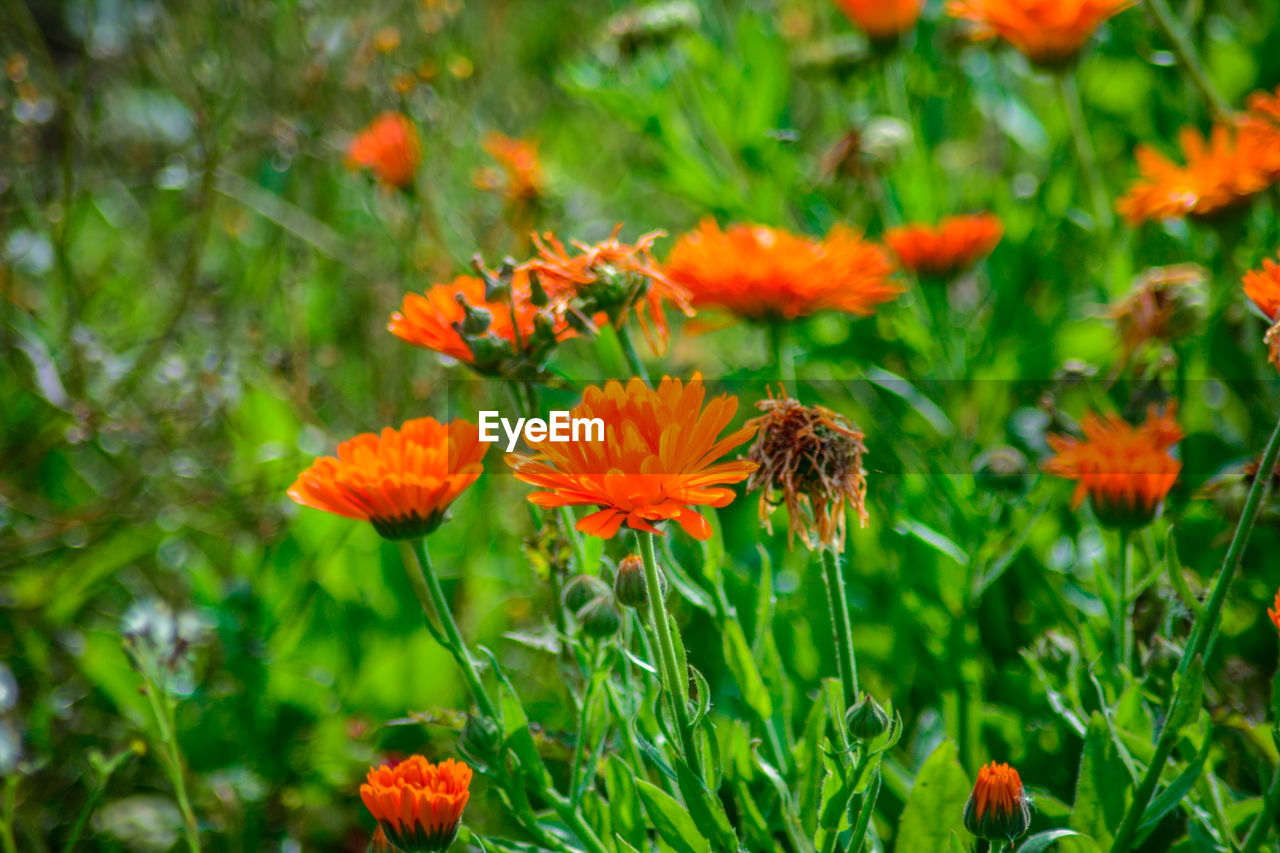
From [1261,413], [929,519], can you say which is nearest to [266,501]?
[929,519]

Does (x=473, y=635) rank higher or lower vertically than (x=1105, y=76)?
lower

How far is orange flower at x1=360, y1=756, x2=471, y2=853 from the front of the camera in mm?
725

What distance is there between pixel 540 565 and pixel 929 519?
1.78ft

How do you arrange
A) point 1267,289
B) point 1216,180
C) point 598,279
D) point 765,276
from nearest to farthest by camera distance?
point 1267,289 < point 598,279 < point 765,276 < point 1216,180

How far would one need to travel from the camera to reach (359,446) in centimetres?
82

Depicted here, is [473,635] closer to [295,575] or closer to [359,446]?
[295,575]

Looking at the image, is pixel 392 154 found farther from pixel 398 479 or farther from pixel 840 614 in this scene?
pixel 840 614

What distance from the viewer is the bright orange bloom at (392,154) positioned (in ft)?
5.27

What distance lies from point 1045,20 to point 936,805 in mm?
1045

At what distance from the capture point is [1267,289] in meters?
0.79

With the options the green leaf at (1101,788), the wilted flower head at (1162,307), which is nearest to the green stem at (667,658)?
the green leaf at (1101,788)

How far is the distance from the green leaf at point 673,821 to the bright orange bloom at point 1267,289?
539 millimetres

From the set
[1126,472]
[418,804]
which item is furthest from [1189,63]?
[418,804]

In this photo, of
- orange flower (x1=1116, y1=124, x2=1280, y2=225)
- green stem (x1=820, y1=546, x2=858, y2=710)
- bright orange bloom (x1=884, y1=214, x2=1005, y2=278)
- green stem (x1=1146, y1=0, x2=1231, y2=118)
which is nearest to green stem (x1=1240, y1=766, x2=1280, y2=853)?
green stem (x1=820, y1=546, x2=858, y2=710)
